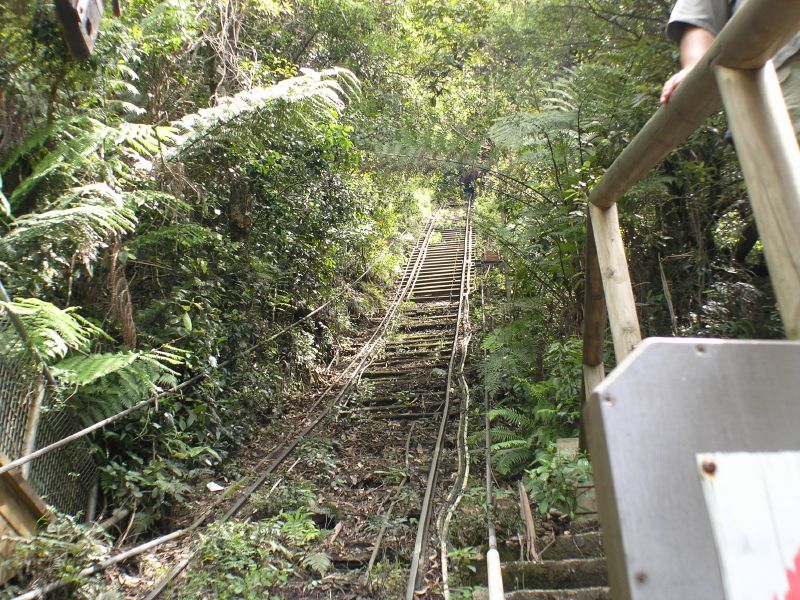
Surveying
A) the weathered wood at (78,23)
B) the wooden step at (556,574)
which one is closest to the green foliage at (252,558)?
the wooden step at (556,574)

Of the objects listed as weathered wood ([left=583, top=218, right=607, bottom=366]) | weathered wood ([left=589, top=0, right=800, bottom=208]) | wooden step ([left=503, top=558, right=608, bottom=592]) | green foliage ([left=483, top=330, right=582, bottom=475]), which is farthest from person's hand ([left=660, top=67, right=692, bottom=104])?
green foliage ([left=483, top=330, right=582, bottom=475])

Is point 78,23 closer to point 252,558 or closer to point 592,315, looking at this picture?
point 592,315

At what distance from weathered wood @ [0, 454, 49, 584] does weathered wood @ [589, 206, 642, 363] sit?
→ 3612mm

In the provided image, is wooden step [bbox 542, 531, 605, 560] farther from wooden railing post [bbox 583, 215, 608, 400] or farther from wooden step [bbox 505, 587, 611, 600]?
wooden railing post [bbox 583, 215, 608, 400]

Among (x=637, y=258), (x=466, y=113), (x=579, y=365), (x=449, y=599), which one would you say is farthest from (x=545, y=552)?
(x=466, y=113)

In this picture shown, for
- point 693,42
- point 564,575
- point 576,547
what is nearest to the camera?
point 693,42

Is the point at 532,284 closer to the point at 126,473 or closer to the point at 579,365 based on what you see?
the point at 579,365

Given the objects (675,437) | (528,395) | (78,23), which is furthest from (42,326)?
(528,395)

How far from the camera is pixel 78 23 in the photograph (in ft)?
8.48

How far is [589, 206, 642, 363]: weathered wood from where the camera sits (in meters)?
1.80

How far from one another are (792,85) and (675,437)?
1.20 metres

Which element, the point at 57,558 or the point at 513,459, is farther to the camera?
the point at 513,459

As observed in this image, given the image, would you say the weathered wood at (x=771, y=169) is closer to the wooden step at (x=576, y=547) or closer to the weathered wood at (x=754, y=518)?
the weathered wood at (x=754, y=518)

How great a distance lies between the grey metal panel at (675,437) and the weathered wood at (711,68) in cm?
52
